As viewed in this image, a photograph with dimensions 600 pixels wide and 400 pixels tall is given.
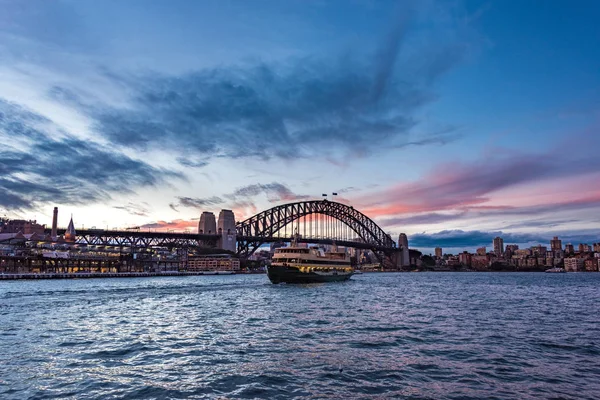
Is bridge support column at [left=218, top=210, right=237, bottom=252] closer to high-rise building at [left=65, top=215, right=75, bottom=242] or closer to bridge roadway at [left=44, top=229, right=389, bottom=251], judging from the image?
bridge roadway at [left=44, top=229, right=389, bottom=251]

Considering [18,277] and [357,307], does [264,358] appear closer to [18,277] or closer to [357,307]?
[357,307]

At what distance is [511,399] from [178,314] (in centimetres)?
2502

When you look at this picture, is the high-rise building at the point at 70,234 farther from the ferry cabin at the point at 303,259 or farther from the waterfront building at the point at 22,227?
the ferry cabin at the point at 303,259

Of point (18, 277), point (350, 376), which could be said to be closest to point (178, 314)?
point (350, 376)

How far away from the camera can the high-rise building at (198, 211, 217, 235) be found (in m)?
176

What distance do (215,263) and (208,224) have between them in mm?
22355

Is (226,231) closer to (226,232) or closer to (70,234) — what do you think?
(226,232)

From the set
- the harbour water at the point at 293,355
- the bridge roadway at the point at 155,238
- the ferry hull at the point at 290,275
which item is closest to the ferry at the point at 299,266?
the ferry hull at the point at 290,275

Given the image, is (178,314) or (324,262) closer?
(178,314)

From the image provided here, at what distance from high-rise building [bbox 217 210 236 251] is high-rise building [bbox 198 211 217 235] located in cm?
534

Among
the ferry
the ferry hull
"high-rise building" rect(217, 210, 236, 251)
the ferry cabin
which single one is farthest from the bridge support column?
the ferry hull

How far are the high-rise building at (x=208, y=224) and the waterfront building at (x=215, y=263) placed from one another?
44.0 feet

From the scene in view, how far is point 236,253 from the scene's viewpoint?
17312 cm

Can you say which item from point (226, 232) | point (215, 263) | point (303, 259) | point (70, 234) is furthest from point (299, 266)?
point (70, 234)
